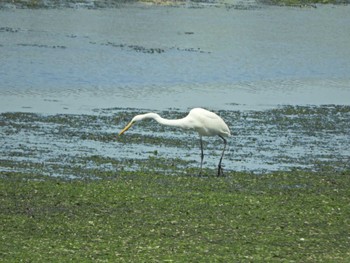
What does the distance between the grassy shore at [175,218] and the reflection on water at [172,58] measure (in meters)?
11.4

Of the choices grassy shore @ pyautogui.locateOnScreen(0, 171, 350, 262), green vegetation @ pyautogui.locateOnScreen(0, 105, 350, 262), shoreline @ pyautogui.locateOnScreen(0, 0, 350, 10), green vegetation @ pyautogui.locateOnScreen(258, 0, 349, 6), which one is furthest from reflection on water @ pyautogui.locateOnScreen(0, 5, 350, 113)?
grassy shore @ pyautogui.locateOnScreen(0, 171, 350, 262)

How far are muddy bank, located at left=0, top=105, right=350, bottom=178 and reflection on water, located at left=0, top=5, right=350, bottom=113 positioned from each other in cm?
343

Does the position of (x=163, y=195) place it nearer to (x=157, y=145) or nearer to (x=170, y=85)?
(x=157, y=145)

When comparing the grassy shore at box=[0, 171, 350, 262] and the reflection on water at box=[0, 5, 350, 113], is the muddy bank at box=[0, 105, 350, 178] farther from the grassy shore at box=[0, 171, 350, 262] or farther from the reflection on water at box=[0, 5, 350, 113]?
the reflection on water at box=[0, 5, 350, 113]

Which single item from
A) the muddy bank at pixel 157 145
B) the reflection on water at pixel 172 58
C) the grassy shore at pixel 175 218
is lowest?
the reflection on water at pixel 172 58

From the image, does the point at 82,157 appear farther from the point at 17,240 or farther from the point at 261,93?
the point at 261,93

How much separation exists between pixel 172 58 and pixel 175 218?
31091 mm

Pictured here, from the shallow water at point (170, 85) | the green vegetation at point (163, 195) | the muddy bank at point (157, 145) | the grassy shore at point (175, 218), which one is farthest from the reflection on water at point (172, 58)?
the grassy shore at point (175, 218)

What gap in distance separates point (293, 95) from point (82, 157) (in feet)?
53.6

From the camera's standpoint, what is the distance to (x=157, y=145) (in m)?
22.6

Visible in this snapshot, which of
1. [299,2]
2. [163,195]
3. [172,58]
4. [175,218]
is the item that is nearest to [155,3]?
[299,2]

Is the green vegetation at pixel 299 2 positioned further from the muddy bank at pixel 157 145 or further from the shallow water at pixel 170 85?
the muddy bank at pixel 157 145

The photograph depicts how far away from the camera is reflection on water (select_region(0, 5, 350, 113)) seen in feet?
110

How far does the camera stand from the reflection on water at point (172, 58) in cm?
3344
